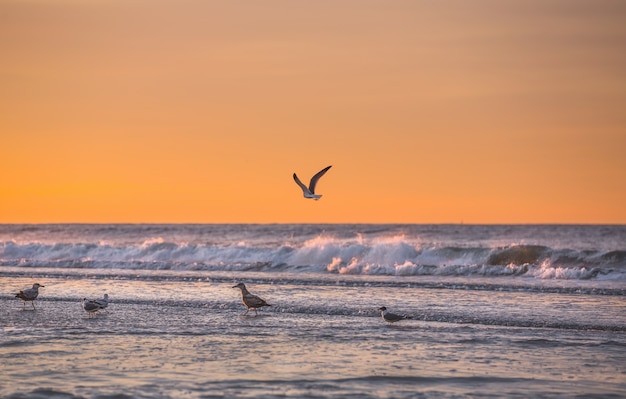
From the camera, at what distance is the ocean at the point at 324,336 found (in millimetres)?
12008

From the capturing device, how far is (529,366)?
1344cm

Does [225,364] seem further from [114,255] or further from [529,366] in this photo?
[114,255]

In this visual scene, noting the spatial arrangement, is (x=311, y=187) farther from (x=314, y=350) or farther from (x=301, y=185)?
(x=314, y=350)

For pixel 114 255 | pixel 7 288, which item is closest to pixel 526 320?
pixel 7 288

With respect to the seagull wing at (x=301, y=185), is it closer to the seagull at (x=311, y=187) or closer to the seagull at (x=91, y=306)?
the seagull at (x=311, y=187)

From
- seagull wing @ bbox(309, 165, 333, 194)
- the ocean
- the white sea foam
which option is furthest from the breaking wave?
seagull wing @ bbox(309, 165, 333, 194)

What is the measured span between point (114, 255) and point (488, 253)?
2334 cm

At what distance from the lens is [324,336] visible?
640 inches

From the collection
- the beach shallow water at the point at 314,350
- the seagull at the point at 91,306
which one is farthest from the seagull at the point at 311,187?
the seagull at the point at 91,306

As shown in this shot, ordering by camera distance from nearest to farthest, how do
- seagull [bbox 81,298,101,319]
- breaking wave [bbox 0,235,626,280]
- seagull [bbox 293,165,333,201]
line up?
seagull [bbox 81,298,101,319], seagull [bbox 293,165,333,201], breaking wave [bbox 0,235,626,280]

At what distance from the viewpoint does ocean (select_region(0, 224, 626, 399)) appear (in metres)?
12.0

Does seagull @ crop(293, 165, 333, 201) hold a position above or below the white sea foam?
above

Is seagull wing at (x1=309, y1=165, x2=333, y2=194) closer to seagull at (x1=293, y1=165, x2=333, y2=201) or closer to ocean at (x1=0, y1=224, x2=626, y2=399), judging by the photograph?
seagull at (x1=293, y1=165, x2=333, y2=201)

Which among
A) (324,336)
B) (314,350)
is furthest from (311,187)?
(314,350)
